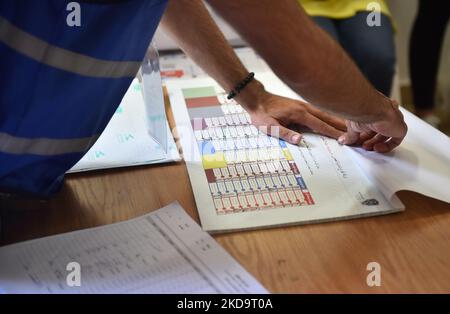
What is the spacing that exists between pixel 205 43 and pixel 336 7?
32.5 inches

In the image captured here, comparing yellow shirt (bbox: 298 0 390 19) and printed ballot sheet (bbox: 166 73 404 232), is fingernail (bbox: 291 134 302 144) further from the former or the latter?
yellow shirt (bbox: 298 0 390 19)

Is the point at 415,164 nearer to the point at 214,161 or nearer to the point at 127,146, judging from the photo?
the point at 214,161

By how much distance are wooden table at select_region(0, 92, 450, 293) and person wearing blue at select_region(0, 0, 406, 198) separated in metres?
0.05

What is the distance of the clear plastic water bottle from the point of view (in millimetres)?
867

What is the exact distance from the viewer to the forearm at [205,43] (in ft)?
3.00

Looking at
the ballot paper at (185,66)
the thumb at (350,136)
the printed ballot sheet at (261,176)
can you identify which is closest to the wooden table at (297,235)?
the printed ballot sheet at (261,176)

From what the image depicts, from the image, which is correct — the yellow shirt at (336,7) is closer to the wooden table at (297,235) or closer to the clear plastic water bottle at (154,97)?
the clear plastic water bottle at (154,97)

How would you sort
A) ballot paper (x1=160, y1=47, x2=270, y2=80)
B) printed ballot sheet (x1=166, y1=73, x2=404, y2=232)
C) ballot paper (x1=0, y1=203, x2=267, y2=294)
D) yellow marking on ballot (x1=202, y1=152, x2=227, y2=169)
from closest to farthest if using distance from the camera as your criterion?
ballot paper (x1=0, y1=203, x2=267, y2=294) → printed ballot sheet (x1=166, y1=73, x2=404, y2=232) → yellow marking on ballot (x1=202, y1=152, x2=227, y2=169) → ballot paper (x1=160, y1=47, x2=270, y2=80)

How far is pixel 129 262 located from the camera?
2.02 ft

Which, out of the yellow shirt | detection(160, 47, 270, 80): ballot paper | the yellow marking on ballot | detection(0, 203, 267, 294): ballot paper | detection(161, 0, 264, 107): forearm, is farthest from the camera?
the yellow shirt

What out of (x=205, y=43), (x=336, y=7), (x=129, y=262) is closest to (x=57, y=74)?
(x=129, y=262)

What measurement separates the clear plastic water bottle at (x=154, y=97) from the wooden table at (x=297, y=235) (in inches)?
3.6

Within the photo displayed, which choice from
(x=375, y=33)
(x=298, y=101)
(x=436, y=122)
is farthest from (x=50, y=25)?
(x=436, y=122)

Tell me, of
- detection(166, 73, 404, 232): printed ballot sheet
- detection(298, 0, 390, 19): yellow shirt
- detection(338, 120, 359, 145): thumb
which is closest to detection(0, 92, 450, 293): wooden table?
detection(166, 73, 404, 232): printed ballot sheet
